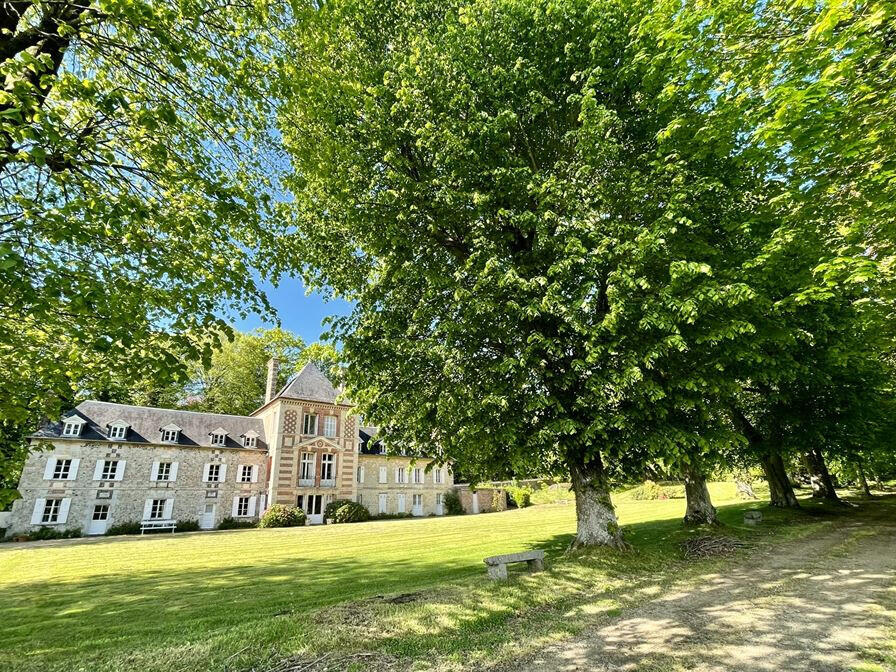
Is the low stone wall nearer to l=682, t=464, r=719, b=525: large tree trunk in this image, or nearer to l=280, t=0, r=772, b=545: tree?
l=682, t=464, r=719, b=525: large tree trunk

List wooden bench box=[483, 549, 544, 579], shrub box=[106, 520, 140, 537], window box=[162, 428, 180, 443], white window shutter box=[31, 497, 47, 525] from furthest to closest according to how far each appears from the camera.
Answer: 1. window box=[162, 428, 180, 443]
2. shrub box=[106, 520, 140, 537]
3. white window shutter box=[31, 497, 47, 525]
4. wooden bench box=[483, 549, 544, 579]

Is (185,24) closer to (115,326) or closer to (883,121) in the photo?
(115,326)

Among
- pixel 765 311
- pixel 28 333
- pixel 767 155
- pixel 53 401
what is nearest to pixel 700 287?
pixel 765 311

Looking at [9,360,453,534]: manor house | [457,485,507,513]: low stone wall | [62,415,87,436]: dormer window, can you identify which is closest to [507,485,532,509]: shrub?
[457,485,507,513]: low stone wall

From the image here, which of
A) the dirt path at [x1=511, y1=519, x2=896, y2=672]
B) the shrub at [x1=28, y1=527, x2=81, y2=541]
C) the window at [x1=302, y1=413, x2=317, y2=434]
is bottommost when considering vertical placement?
the dirt path at [x1=511, y1=519, x2=896, y2=672]

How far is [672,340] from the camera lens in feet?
24.3

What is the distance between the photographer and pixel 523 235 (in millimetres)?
10148

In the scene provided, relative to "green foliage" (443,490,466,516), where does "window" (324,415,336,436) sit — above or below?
above

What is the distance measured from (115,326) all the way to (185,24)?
4.44 meters

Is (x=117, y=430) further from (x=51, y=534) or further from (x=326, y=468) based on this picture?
(x=326, y=468)

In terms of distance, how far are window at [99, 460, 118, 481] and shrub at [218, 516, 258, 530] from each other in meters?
6.98

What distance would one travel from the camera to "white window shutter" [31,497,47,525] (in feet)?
79.7

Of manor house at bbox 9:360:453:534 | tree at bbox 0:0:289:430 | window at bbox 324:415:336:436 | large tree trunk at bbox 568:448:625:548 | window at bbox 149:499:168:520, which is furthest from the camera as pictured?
window at bbox 324:415:336:436

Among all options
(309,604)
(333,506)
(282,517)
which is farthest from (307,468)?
(309,604)
